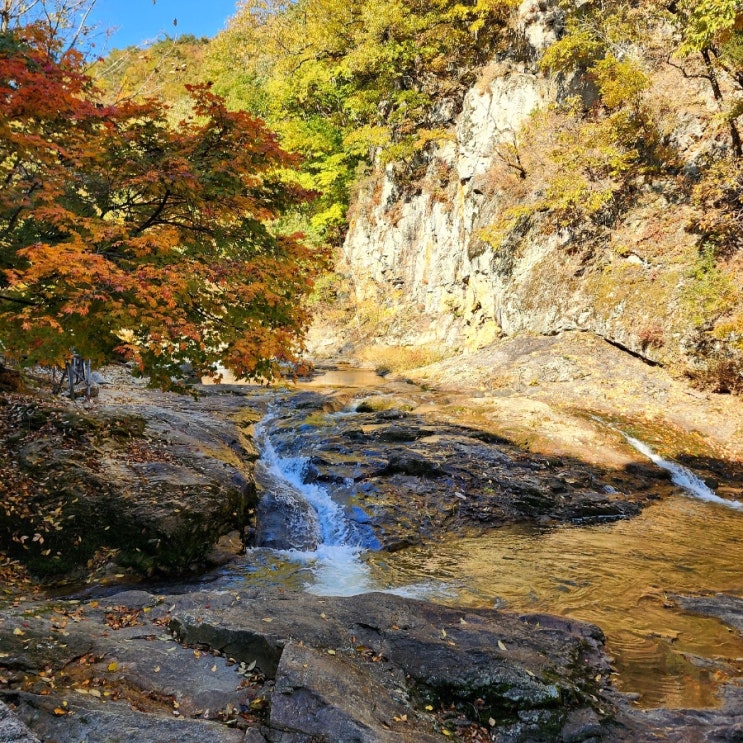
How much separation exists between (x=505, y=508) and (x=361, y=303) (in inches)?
846

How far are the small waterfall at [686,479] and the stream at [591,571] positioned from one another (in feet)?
0.15

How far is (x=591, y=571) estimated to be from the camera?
761cm

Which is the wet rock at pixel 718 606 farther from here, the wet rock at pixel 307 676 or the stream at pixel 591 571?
the wet rock at pixel 307 676

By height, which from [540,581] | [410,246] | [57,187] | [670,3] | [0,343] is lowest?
[540,581]

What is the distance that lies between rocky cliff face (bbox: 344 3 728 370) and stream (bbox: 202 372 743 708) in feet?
24.6

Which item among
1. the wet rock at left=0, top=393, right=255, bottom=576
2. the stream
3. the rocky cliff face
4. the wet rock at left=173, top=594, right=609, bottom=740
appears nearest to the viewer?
the wet rock at left=173, top=594, right=609, bottom=740

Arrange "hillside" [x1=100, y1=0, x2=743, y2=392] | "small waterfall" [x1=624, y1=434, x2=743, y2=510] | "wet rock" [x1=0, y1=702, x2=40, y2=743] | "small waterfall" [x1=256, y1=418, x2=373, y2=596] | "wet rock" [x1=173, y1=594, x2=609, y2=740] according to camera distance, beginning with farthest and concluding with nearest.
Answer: "hillside" [x1=100, y1=0, x2=743, y2=392], "small waterfall" [x1=624, y1=434, x2=743, y2=510], "small waterfall" [x1=256, y1=418, x2=373, y2=596], "wet rock" [x1=173, y1=594, x2=609, y2=740], "wet rock" [x1=0, y1=702, x2=40, y2=743]

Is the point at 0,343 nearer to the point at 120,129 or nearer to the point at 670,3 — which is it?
the point at 120,129

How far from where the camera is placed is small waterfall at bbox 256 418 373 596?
24.9ft

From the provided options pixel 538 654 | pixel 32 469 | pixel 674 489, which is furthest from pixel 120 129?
pixel 674 489

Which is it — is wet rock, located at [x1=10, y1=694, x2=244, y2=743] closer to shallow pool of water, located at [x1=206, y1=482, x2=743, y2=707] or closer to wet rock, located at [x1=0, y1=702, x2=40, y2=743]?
wet rock, located at [x1=0, y1=702, x2=40, y2=743]

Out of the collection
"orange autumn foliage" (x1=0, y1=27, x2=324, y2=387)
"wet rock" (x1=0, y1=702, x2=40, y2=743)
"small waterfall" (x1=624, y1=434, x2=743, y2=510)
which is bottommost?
"small waterfall" (x1=624, y1=434, x2=743, y2=510)

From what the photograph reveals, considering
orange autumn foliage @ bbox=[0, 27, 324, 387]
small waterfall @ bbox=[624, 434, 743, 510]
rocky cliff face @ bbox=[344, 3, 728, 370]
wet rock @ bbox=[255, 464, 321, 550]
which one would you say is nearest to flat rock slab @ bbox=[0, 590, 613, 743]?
orange autumn foliage @ bbox=[0, 27, 324, 387]

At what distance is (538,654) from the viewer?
473 centimetres
